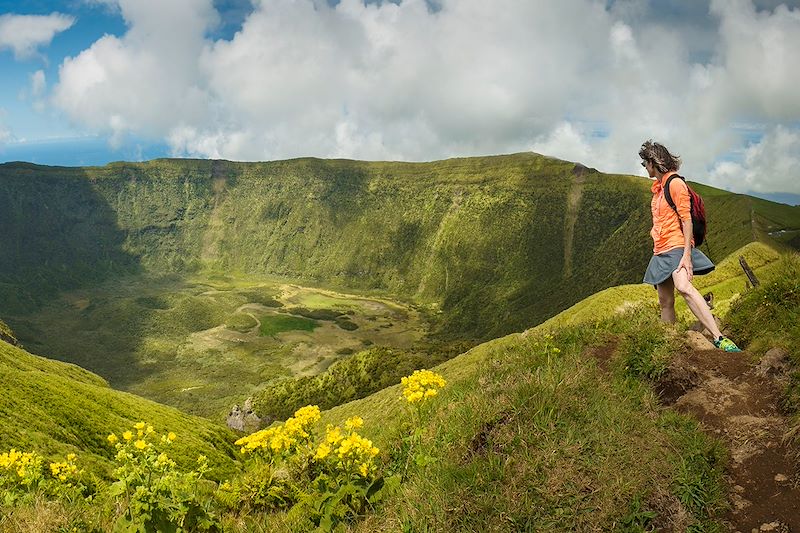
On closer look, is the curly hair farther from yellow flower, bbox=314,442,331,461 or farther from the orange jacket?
yellow flower, bbox=314,442,331,461

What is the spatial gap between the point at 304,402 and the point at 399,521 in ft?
283

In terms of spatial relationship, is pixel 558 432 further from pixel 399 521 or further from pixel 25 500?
pixel 25 500

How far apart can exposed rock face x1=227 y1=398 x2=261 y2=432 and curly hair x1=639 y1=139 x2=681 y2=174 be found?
81.2 meters

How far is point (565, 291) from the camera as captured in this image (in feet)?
617

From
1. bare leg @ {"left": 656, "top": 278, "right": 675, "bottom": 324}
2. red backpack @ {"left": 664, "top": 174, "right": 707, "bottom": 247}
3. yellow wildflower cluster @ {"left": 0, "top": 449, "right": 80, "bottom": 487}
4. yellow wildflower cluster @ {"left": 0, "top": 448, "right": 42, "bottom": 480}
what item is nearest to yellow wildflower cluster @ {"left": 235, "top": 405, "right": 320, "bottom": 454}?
yellow wildflower cluster @ {"left": 0, "top": 449, "right": 80, "bottom": 487}

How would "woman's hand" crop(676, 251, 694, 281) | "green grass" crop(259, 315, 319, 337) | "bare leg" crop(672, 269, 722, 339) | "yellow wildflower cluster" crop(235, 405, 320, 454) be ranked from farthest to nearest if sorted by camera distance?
1. "green grass" crop(259, 315, 319, 337)
2. "woman's hand" crop(676, 251, 694, 281)
3. "bare leg" crop(672, 269, 722, 339)
4. "yellow wildflower cluster" crop(235, 405, 320, 454)

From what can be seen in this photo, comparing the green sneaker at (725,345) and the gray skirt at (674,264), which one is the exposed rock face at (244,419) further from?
the green sneaker at (725,345)

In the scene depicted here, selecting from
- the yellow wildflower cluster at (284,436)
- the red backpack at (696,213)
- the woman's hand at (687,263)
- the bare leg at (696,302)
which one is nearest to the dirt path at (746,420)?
the bare leg at (696,302)

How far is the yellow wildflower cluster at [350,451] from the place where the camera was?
19.2ft

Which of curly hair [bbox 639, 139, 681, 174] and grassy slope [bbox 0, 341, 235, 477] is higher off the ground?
curly hair [bbox 639, 139, 681, 174]

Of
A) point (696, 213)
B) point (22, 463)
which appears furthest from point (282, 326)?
point (696, 213)

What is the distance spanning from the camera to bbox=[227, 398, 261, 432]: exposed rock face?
81812 mm

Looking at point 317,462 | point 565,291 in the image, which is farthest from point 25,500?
point 565,291

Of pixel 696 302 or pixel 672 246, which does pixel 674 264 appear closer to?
pixel 672 246
